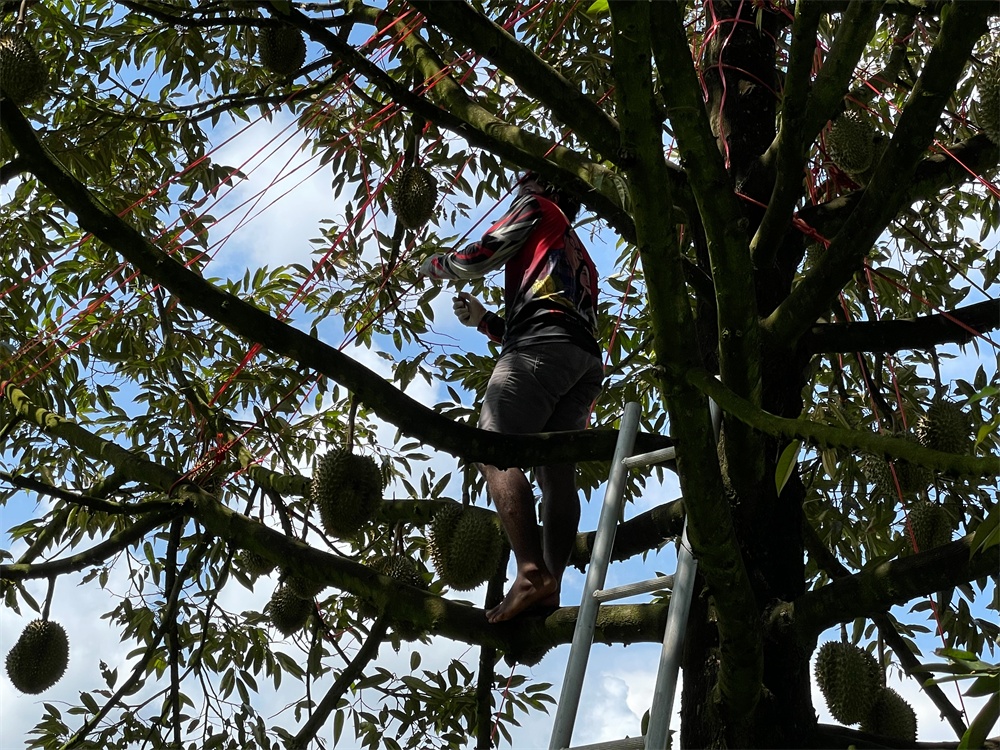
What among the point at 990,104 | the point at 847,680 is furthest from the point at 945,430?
the point at 990,104

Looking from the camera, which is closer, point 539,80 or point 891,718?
point 539,80

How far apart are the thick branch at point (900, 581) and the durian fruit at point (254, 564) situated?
5.78 ft

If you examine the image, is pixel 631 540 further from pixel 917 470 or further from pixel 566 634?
pixel 917 470

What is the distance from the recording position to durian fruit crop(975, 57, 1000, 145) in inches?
112

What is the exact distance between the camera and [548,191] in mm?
3555

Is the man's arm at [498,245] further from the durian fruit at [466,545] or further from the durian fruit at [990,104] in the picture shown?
the durian fruit at [990,104]

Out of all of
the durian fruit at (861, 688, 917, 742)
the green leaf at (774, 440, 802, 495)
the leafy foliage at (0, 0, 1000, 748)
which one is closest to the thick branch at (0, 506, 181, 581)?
the leafy foliage at (0, 0, 1000, 748)

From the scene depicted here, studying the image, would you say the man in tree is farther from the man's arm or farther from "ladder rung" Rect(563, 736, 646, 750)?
"ladder rung" Rect(563, 736, 646, 750)

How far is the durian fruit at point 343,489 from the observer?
10.3 feet

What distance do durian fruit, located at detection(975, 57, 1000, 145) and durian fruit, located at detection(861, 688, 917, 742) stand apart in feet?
4.72

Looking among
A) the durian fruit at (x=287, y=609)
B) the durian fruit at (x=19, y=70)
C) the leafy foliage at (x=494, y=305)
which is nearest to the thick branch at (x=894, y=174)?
the leafy foliage at (x=494, y=305)

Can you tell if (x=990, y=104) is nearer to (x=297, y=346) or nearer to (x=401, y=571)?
(x=297, y=346)

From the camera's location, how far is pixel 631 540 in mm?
3143

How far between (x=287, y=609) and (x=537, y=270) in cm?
138
